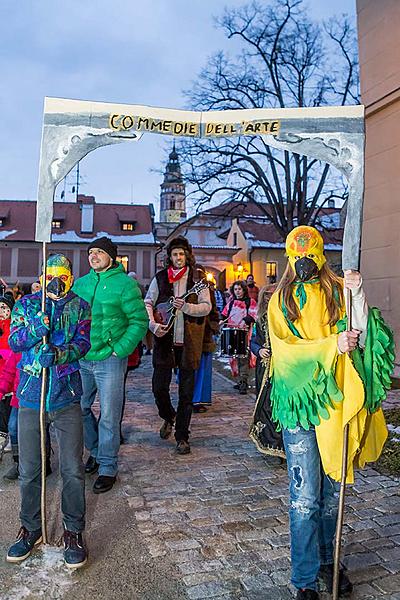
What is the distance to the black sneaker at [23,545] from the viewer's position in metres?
3.19

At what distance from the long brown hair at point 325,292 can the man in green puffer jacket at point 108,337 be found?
190cm

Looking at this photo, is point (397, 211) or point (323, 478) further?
point (397, 211)

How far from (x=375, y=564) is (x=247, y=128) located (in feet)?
8.95

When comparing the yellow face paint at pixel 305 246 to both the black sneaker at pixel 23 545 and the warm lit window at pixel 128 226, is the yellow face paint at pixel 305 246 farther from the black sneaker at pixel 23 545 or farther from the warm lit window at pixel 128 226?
the warm lit window at pixel 128 226

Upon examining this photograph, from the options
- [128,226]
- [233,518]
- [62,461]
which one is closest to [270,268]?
[128,226]

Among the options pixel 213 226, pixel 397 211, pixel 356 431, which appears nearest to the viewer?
pixel 356 431

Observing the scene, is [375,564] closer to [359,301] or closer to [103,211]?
[359,301]

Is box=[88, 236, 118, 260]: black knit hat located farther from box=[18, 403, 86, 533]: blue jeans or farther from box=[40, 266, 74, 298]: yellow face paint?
box=[18, 403, 86, 533]: blue jeans

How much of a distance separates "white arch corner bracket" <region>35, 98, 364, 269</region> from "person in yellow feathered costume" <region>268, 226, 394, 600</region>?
64cm

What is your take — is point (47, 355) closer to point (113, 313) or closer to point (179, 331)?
point (113, 313)

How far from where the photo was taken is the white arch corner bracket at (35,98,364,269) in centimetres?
317

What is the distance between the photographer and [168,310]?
221 inches

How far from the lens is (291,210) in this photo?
72.2 ft

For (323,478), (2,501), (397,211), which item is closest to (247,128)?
(323,478)
